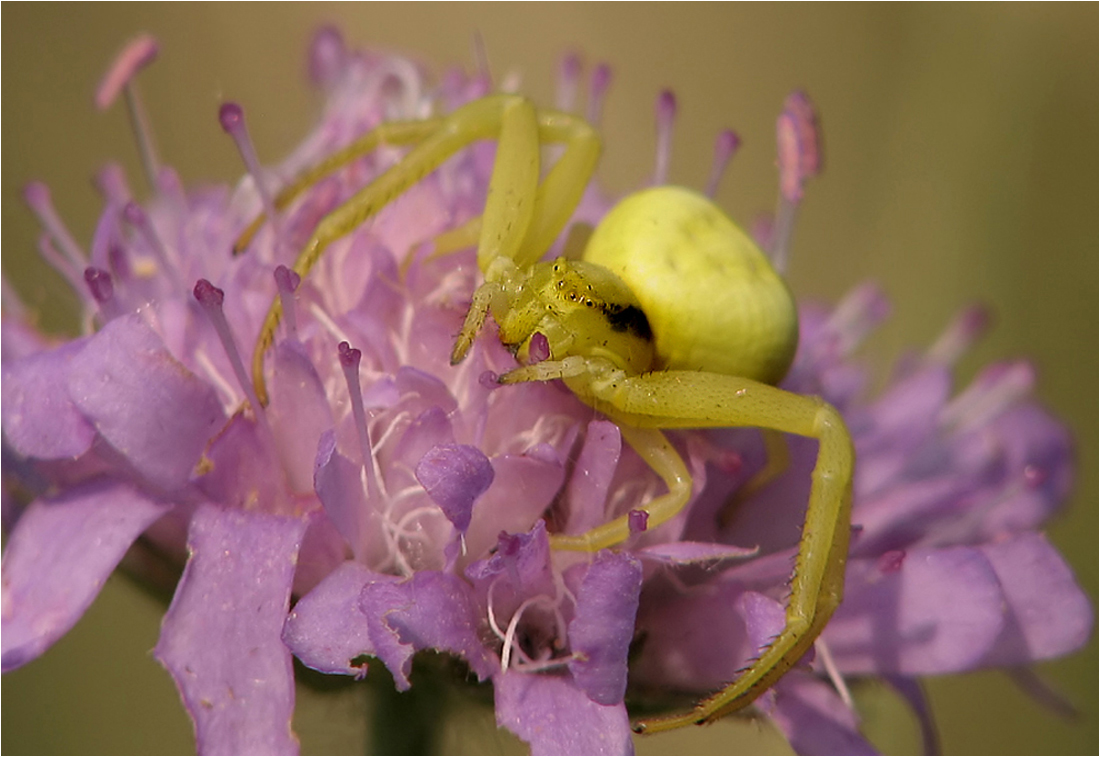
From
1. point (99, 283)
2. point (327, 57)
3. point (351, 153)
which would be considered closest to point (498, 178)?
point (351, 153)

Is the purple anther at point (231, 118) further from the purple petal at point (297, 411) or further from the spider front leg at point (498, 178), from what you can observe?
the purple petal at point (297, 411)

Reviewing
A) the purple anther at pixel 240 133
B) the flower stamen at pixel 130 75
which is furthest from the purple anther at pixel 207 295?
the flower stamen at pixel 130 75

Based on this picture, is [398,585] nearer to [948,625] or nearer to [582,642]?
[582,642]

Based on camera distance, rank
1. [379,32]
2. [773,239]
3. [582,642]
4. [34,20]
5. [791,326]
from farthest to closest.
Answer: [379,32], [34,20], [773,239], [791,326], [582,642]

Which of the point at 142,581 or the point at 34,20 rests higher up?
the point at 34,20

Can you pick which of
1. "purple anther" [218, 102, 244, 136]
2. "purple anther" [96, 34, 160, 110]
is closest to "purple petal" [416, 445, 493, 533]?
"purple anther" [218, 102, 244, 136]

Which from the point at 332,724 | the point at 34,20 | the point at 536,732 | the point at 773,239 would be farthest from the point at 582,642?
the point at 34,20

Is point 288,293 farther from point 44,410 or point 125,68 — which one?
point 125,68
